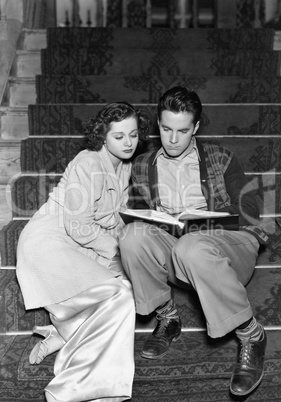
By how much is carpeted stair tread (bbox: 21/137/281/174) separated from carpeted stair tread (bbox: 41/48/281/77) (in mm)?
846

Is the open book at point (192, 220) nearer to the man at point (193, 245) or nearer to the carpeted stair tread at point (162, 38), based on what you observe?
the man at point (193, 245)

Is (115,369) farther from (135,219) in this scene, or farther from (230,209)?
(230,209)

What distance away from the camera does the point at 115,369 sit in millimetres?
1921

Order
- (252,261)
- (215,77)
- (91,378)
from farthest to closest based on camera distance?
(215,77) < (252,261) < (91,378)

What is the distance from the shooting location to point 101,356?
193 cm

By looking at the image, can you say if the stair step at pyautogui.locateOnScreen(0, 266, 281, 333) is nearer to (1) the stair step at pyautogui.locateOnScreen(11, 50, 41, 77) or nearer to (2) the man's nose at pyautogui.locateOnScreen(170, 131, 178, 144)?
(2) the man's nose at pyautogui.locateOnScreen(170, 131, 178, 144)

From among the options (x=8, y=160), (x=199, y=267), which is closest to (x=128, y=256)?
(x=199, y=267)

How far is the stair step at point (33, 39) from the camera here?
3787mm

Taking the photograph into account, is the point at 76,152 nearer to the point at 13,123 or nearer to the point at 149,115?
the point at 149,115

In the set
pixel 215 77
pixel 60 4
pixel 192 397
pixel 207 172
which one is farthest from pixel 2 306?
pixel 60 4

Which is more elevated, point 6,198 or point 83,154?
point 83,154

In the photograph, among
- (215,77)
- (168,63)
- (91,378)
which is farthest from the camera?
(168,63)

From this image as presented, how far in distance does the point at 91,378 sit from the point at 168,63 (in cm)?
229

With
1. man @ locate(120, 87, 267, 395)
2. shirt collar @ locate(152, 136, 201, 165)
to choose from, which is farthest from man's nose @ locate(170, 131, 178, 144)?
shirt collar @ locate(152, 136, 201, 165)
